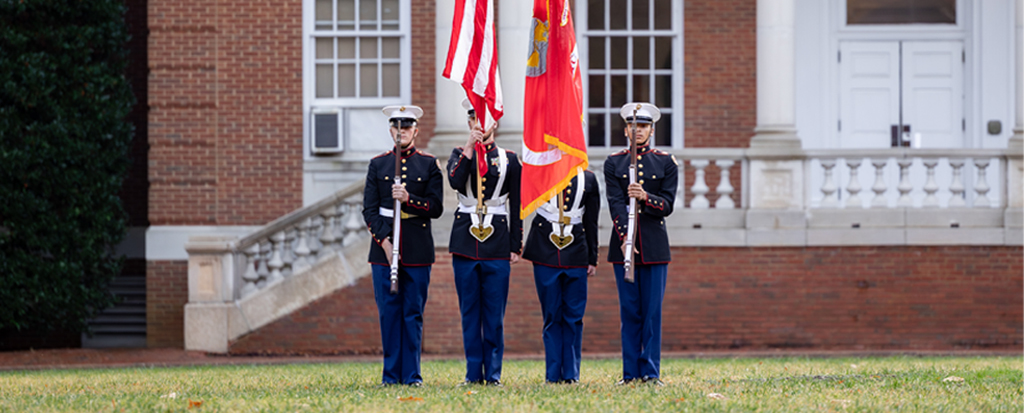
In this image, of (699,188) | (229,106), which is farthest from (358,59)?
(699,188)

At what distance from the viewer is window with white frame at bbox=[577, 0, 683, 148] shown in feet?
47.3

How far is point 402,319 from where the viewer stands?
740 cm

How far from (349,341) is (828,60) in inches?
279

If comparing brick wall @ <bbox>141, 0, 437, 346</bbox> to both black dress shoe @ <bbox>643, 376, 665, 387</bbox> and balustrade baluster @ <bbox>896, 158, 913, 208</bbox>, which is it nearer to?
balustrade baluster @ <bbox>896, 158, 913, 208</bbox>

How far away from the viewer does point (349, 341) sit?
12492 millimetres

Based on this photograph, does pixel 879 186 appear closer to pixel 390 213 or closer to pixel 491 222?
pixel 491 222

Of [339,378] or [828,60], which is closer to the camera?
[339,378]

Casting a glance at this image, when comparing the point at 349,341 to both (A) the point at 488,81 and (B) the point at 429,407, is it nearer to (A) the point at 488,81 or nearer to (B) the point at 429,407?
(A) the point at 488,81

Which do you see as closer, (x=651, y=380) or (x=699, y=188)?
(x=651, y=380)

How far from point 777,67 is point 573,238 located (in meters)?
6.36

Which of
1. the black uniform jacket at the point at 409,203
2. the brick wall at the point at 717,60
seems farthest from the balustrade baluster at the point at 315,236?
the black uniform jacket at the point at 409,203

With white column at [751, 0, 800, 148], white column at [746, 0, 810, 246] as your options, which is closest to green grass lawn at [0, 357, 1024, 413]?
white column at [746, 0, 810, 246]

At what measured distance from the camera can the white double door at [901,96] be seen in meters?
14.2

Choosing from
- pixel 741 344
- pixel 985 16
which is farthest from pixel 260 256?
pixel 985 16
